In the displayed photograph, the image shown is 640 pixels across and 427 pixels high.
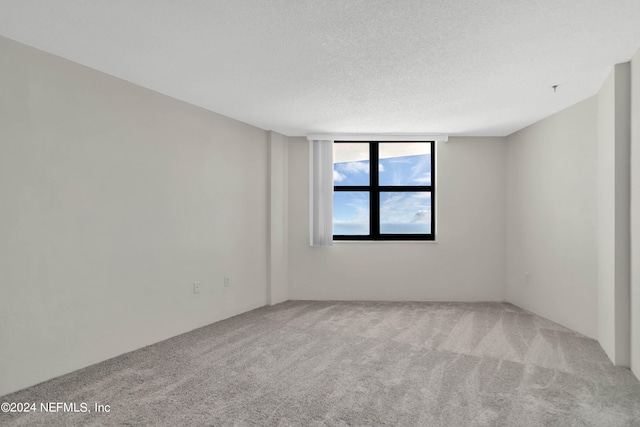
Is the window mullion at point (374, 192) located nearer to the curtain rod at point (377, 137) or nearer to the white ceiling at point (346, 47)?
the curtain rod at point (377, 137)

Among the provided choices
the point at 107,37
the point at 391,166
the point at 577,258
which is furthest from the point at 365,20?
the point at 391,166

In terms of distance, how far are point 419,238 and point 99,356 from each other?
4501 millimetres

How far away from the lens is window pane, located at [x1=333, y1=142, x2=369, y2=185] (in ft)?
21.0

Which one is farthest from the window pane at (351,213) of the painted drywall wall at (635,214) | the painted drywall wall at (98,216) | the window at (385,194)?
the painted drywall wall at (635,214)

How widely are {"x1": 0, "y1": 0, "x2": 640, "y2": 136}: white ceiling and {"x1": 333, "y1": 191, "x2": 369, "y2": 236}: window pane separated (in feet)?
Result: 6.86

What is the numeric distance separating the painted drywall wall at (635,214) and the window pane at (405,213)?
320cm

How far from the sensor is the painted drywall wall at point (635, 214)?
310 centimetres

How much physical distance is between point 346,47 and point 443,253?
4.06 m

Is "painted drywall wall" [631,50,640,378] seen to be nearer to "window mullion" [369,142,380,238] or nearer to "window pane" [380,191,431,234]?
"window pane" [380,191,431,234]

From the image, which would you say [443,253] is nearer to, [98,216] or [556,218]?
[556,218]

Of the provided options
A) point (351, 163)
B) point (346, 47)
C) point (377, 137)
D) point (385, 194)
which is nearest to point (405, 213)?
point (385, 194)

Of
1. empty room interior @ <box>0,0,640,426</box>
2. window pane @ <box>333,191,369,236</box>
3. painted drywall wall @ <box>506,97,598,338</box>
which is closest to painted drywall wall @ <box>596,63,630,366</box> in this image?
empty room interior @ <box>0,0,640,426</box>

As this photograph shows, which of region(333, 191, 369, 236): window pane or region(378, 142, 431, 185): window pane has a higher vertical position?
region(378, 142, 431, 185): window pane

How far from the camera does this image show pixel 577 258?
4.46m
